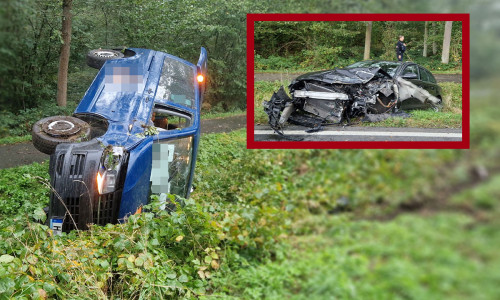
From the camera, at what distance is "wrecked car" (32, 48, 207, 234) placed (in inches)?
172

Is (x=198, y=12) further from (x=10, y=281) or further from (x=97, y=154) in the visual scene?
(x=10, y=281)

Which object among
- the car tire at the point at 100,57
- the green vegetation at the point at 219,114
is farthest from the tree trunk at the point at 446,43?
the green vegetation at the point at 219,114

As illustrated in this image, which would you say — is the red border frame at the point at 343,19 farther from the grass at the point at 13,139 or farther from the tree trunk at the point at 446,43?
the grass at the point at 13,139

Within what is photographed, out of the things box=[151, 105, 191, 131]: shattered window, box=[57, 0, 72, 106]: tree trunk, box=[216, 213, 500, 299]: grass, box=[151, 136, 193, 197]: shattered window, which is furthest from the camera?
box=[57, 0, 72, 106]: tree trunk

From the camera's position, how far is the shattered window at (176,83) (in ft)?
19.9

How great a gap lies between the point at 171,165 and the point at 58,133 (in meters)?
1.37

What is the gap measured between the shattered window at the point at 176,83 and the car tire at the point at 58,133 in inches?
46.5

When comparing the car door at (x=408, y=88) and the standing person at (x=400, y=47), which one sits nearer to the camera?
the standing person at (x=400, y=47)

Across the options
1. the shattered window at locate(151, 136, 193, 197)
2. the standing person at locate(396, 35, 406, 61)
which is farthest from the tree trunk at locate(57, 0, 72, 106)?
the standing person at locate(396, 35, 406, 61)

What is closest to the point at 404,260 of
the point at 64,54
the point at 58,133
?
→ the point at 58,133

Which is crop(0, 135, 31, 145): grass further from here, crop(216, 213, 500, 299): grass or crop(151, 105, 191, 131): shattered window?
crop(216, 213, 500, 299): grass

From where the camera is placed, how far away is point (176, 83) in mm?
6398

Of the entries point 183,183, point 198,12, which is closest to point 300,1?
point 183,183

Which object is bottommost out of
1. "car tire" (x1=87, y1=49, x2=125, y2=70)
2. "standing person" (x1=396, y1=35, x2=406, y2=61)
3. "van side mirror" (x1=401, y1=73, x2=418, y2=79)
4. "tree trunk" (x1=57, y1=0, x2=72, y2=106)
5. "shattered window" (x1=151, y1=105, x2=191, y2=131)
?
"shattered window" (x1=151, y1=105, x2=191, y2=131)
